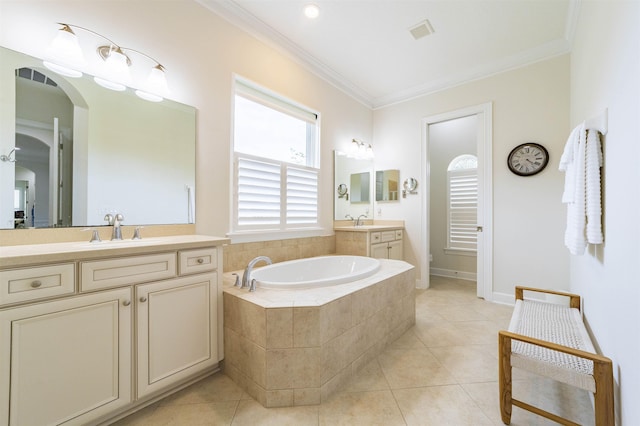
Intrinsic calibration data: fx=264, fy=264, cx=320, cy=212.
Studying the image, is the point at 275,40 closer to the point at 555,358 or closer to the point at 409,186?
the point at 409,186

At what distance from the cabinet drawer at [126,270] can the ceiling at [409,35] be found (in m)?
2.12

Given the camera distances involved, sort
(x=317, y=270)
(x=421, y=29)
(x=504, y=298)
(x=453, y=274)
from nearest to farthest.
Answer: (x=421, y=29) → (x=317, y=270) → (x=504, y=298) → (x=453, y=274)

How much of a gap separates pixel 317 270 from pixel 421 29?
2.68 m

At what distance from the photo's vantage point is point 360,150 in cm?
393

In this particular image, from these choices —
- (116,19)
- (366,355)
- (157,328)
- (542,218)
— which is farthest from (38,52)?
(542,218)

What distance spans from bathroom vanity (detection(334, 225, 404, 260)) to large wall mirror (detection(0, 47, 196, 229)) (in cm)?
194

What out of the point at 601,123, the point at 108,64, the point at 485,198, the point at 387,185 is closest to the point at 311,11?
the point at 108,64

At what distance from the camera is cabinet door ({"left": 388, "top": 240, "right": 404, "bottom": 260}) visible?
3.66m

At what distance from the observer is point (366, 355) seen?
1912mm

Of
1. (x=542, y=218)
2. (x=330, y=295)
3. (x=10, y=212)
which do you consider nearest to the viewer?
(x=10, y=212)

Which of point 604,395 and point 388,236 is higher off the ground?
point 388,236

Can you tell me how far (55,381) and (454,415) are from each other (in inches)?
76.1

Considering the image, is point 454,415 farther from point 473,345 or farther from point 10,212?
point 10,212

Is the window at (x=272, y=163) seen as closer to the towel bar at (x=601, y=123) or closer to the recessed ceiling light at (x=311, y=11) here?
the recessed ceiling light at (x=311, y=11)
